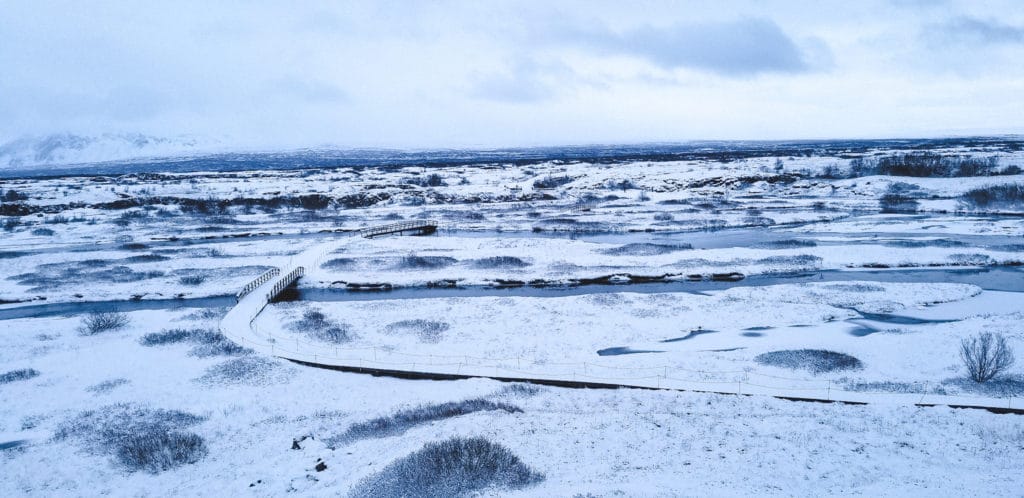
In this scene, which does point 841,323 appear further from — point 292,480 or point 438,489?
point 292,480

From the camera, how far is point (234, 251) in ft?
162

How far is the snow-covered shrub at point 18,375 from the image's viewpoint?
72.6 ft

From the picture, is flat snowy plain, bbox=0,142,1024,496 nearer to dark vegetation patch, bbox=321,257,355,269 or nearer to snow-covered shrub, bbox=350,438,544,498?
snow-covered shrub, bbox=350,438,544,498

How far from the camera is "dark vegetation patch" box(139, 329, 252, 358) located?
24828 mm

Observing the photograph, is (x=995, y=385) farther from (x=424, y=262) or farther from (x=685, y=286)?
(x=424, y=262)

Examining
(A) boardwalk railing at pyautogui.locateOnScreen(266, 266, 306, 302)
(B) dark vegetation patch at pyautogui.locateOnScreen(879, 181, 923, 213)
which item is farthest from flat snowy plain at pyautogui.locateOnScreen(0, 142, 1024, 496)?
(B) dark vegetation patch at pyautogui.locateOnScreen(879, 181, 923, 213)

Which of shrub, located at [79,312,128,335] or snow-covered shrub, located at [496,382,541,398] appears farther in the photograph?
shrub, located at [79,312,128,335]

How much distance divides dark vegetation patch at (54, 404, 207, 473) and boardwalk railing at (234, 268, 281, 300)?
1428cm

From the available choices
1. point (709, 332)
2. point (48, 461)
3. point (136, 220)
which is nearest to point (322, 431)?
point (48, 461)

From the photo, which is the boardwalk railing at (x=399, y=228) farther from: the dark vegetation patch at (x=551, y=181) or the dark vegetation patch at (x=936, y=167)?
the dark vegetation patch at (x=936, y=167)

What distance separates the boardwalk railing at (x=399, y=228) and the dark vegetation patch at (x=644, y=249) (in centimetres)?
2243

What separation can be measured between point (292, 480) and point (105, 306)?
26020 mm

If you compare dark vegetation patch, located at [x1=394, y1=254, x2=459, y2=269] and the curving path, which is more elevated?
dark vegetation patch, located at [x1=394, y1=254, x2=459, y2=269]

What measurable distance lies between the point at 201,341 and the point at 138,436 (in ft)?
30.8
